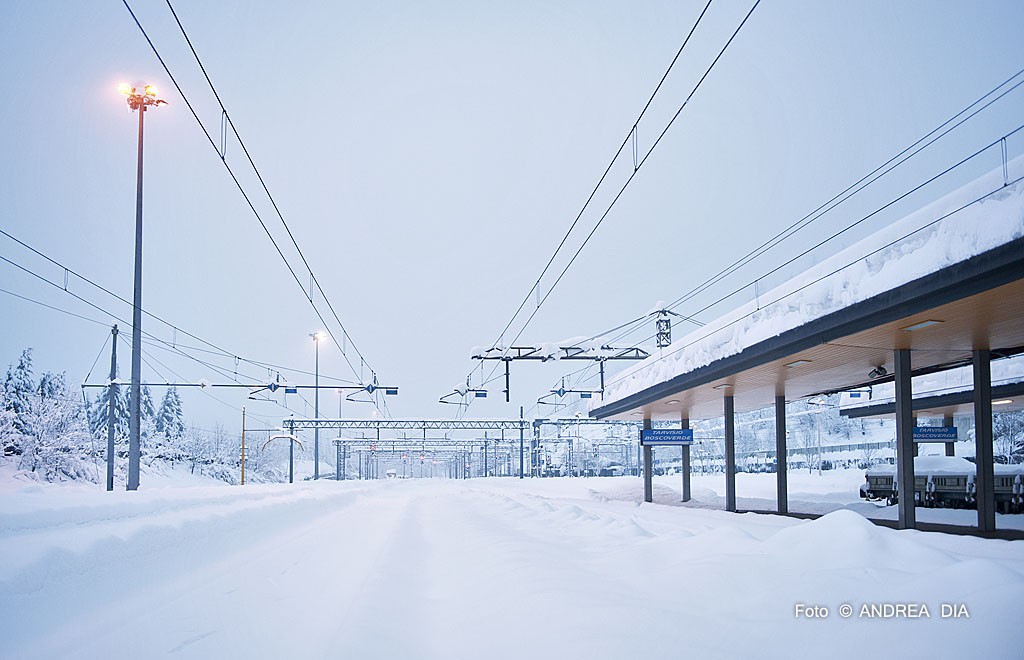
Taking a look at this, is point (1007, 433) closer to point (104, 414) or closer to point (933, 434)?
point (933, 434)

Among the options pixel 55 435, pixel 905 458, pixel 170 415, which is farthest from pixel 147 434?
pixel 905 458

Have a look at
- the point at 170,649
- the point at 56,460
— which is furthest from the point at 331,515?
the point at 56,460

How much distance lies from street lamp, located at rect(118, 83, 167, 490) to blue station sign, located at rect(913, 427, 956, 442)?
84.0ft

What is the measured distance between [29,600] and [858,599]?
25.3ft

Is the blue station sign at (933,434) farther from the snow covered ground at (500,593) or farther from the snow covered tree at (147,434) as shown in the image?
the snow covered tree at (147,434)

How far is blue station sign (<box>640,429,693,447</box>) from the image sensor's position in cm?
3106

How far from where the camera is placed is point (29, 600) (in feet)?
24.9

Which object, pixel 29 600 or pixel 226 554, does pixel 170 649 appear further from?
pixel 226 554

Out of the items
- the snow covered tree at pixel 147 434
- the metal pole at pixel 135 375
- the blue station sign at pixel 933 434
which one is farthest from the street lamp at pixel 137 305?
the snow covered tree at pixel 147 434

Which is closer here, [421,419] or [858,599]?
[858,599]

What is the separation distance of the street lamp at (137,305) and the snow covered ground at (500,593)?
1084cm

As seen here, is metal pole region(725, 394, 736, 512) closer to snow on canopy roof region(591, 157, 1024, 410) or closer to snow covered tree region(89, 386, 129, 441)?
snow on canopy roof region(591, 157, 1024, 410)

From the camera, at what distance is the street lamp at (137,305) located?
22906 millimetres

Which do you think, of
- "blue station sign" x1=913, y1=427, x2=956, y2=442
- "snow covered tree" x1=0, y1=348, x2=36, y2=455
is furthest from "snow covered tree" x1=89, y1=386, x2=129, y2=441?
"blue station sign" x1=913, y1=427, x2=956, y2=442
